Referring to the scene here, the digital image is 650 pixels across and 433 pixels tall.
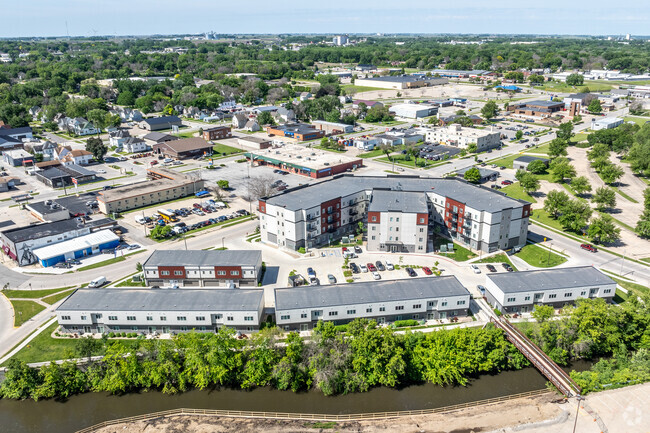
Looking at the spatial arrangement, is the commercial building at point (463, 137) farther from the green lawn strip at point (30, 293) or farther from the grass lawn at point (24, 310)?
the grass lawn at point (24, 310)

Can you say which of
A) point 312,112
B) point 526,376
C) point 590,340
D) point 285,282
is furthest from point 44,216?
point 312,112

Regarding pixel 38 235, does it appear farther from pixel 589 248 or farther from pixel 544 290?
pixel 589 248

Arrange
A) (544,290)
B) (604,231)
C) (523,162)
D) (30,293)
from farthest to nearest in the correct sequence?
(523,162), (604,231), (30,293), (544,290)

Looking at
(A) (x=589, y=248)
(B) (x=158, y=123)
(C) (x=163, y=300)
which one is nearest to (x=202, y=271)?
(C) (x=163, y=300)

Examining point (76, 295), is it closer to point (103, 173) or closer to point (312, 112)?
point (103, 173)

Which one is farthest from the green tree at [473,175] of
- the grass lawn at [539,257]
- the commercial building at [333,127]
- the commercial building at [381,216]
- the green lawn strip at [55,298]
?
the green lawn strip at [55,298]

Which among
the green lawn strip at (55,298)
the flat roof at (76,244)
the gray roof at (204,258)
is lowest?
the green lawn strip at (55,298)
